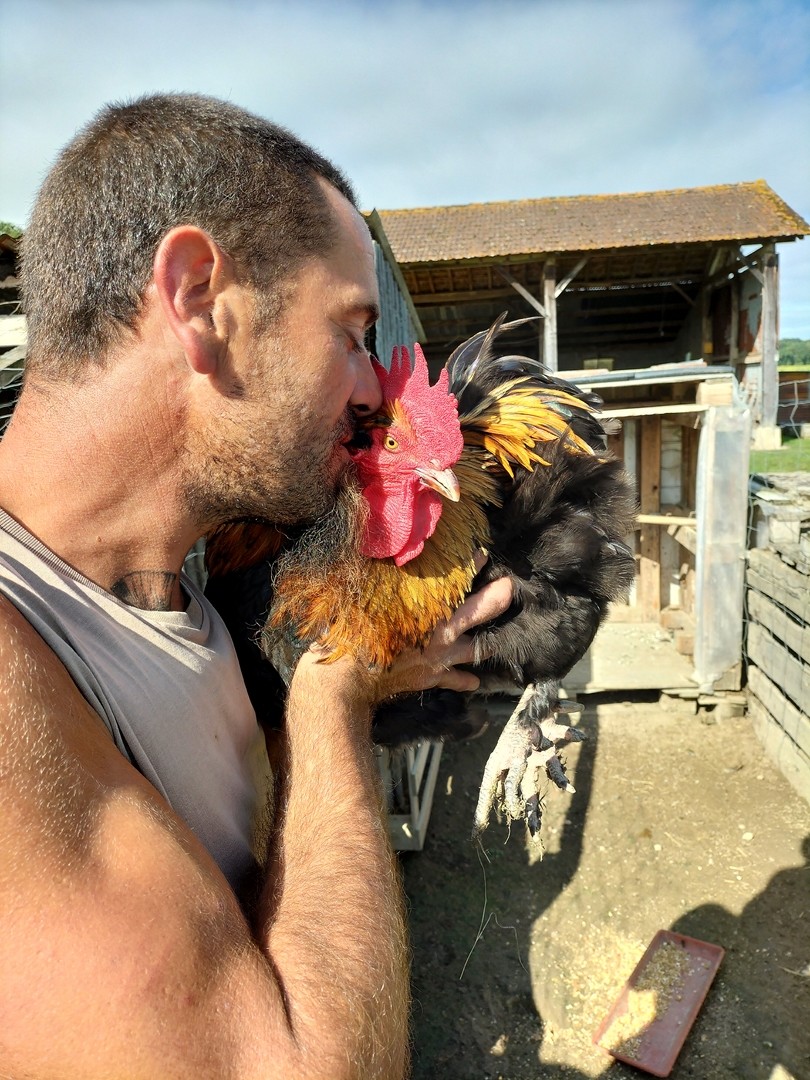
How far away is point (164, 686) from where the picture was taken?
3.99ft

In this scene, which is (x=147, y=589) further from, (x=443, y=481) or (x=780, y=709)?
(x=780, y=709)

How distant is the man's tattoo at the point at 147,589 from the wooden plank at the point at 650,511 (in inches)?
289

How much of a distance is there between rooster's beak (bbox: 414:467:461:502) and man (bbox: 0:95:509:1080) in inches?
10.3

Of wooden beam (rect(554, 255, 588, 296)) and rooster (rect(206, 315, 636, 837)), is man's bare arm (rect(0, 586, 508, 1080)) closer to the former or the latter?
rooster (rect(206, 315, 636, 837))

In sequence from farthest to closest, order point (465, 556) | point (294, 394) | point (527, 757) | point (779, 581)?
point (779, 581) → point (527, 757) → point (465, 556) → point (294, 394)

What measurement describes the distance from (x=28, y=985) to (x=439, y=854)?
5.30 m

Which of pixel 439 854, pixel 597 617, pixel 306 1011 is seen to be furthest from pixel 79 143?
pixel 439 854

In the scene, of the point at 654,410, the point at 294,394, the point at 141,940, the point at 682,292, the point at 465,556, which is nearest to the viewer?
the point at 141,940

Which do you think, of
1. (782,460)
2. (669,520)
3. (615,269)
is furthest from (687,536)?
(615,269)

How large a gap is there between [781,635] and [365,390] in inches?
226

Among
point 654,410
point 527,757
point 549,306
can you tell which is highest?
point 549,306

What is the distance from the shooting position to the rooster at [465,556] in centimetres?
177

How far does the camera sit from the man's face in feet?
4.21

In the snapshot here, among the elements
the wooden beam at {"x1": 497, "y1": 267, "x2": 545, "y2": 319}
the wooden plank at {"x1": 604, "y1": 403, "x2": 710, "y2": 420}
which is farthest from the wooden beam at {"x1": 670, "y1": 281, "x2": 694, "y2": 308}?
the wooden plank at {"x1": 604, "y1": 403, "x2": 710, "y2": 420}
